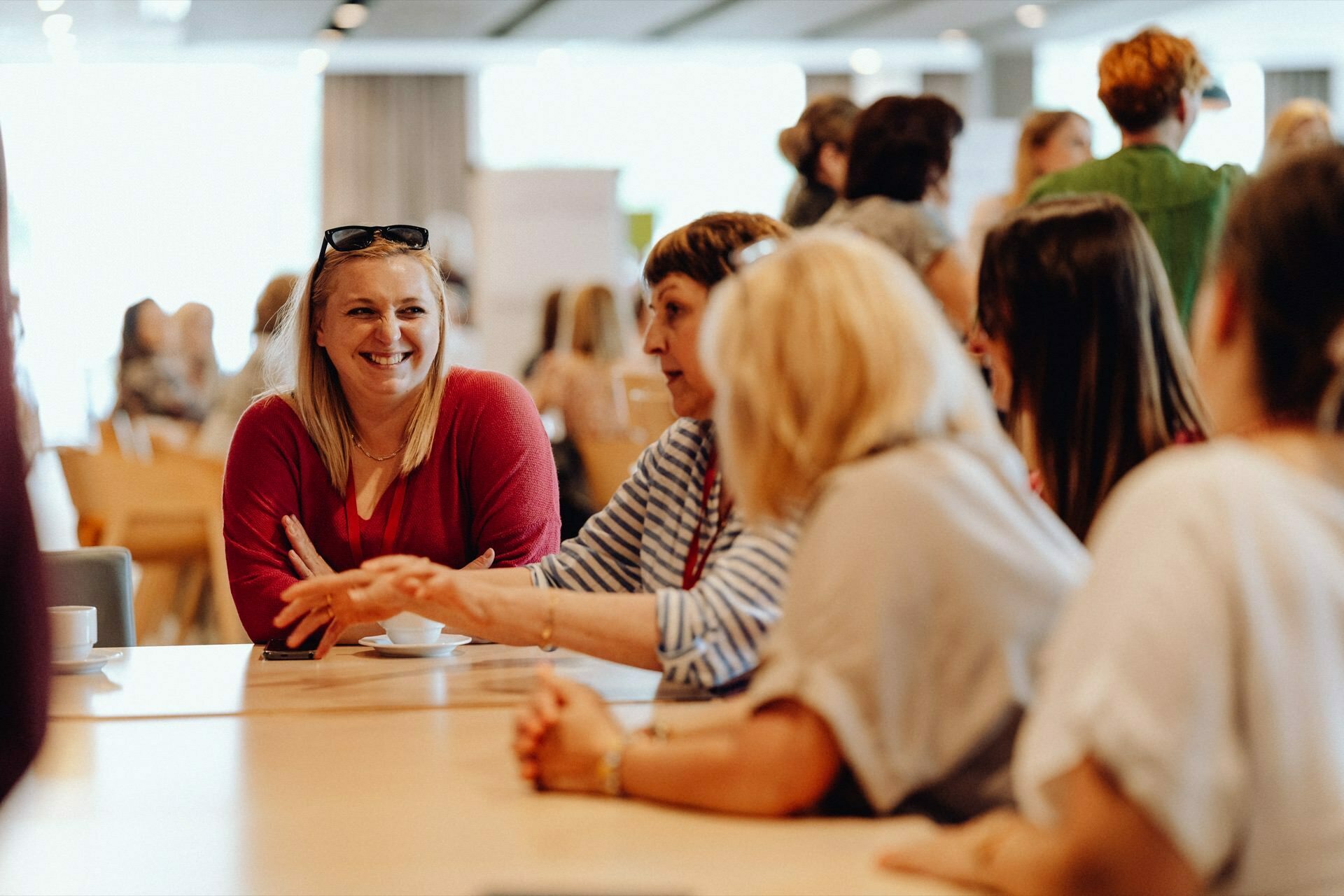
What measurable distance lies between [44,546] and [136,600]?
4752 millimetres

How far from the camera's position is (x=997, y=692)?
1135 millimetres

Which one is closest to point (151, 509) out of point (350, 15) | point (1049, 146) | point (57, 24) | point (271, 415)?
point (271, 415)

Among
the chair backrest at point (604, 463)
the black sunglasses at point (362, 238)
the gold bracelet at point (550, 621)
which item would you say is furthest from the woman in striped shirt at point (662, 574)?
the chair backrest at point (604, 463)

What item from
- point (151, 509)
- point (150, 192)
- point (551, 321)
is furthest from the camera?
point (150, 192)

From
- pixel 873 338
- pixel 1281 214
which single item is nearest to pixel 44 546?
pixel 873 338

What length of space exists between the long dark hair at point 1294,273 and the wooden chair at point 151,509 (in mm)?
4749

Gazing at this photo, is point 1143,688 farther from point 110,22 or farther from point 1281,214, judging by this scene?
point 110,22

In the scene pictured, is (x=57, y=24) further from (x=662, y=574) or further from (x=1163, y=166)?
(x=662, y=574)

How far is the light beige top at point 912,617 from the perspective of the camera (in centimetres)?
111

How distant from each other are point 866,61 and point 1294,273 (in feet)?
39.3

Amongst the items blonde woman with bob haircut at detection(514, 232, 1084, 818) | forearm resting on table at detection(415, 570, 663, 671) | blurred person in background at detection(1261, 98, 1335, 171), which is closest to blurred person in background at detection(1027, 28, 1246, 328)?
blurred person in background at detection(1261, 98, 1335, 171)

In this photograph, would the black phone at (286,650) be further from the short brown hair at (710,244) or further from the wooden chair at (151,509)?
the wooden chair at (151,509)

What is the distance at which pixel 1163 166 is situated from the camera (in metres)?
3.23

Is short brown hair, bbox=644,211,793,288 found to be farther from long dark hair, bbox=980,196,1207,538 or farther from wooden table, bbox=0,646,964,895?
wooden table, bbox=0,646,964,895
